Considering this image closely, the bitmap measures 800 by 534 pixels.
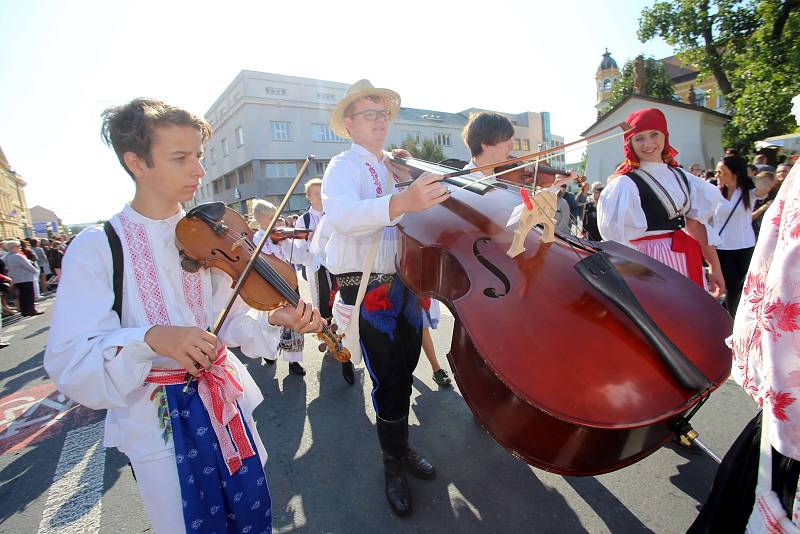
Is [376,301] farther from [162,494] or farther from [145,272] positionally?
[162,494]

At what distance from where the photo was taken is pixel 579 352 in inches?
38.6

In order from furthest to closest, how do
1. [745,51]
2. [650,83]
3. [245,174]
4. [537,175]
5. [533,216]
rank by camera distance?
1. [245,174]
2. [650,83]
3. [745,51]
4. [537,175]
5. [533,216]

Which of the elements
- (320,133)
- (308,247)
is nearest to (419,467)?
(308,247)

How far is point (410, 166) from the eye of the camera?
81.7 inches

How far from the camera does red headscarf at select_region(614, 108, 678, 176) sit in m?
2.34

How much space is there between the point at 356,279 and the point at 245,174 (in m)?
33.8

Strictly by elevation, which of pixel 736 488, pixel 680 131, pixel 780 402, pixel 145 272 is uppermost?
pixel 680 131

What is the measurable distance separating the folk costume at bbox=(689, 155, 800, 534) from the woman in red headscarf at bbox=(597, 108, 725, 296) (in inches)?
57.5

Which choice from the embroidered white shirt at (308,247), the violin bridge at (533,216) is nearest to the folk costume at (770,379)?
the violin bridge at (533,216)

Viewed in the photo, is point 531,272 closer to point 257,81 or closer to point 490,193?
point 490,193

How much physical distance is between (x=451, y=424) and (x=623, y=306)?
1842 mm

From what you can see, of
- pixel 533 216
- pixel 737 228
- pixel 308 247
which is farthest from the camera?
pixel 308 247

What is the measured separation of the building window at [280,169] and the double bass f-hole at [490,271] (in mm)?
30961

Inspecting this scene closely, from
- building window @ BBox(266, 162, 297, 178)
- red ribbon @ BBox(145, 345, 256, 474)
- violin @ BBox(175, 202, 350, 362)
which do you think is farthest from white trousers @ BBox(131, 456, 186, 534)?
building window @ BBox(266, 162, 297, 178)
